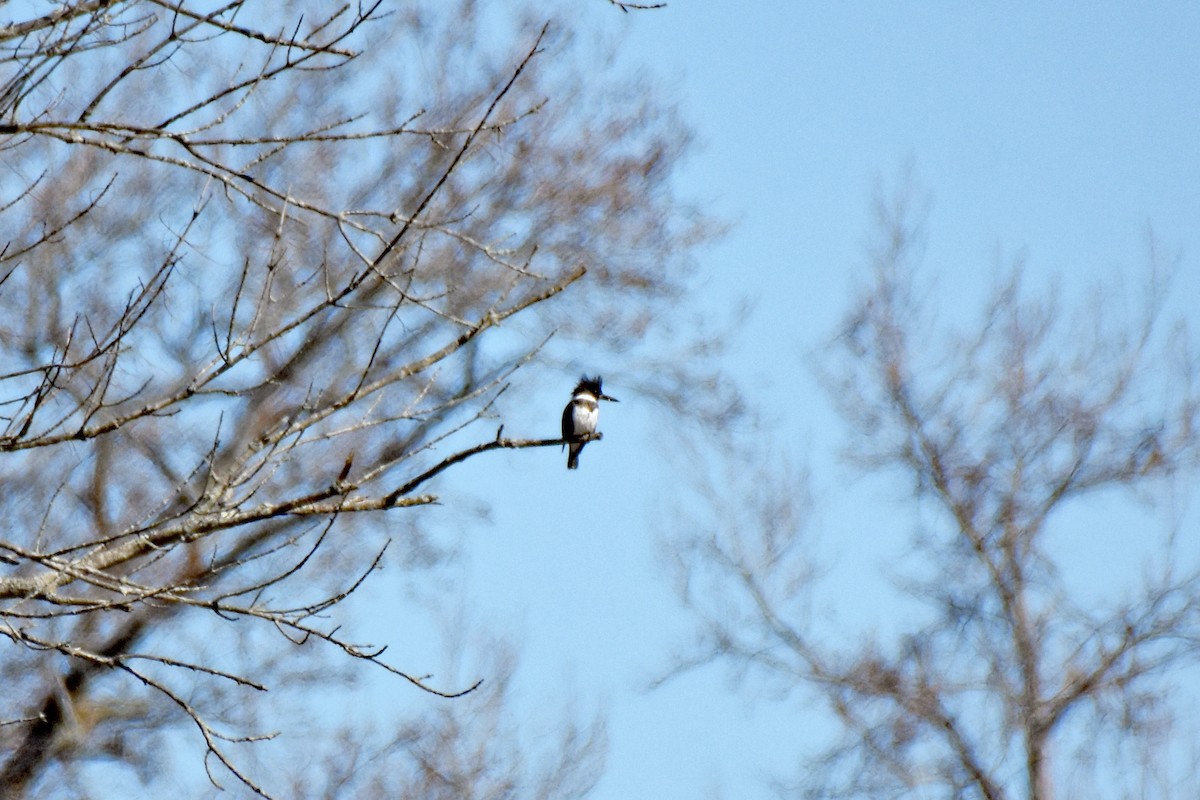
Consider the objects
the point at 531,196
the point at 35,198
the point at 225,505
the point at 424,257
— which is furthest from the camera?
the point at 531,196

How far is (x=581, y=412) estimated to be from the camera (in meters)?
7.34

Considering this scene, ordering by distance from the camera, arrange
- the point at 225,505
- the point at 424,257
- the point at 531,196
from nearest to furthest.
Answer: the point at 225,505
the point at 424,257
the point at 531,196

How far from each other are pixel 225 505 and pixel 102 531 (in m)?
6.65

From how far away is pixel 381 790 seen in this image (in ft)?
31.2

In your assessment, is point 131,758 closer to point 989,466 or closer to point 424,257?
point 424,257

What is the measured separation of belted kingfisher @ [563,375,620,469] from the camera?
7340 millimetres

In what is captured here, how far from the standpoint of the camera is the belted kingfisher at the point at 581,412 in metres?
7.34

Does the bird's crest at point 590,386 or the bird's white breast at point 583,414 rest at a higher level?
the bird's crest at point 590,386

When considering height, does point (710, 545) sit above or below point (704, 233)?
below

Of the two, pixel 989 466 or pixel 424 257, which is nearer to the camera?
pixel 424 257

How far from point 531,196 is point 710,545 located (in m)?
2.75

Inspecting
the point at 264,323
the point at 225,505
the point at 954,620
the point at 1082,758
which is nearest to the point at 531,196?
the point at 264,323

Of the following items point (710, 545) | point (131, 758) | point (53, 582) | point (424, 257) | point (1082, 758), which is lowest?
point (53, 582)

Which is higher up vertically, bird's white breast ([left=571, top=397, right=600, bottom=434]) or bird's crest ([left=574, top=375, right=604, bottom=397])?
bird's crest ([left=574, top=375, right=604, bottom=397])
